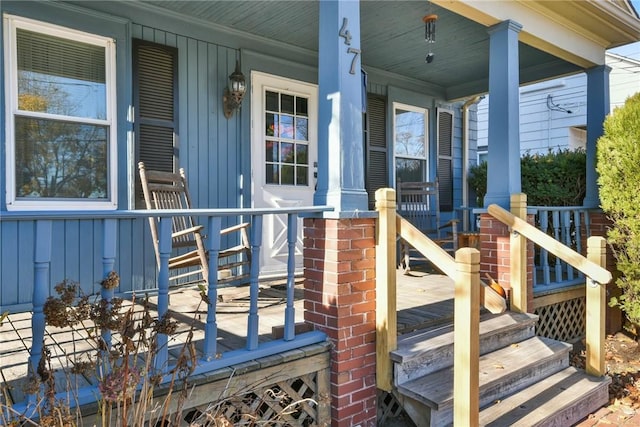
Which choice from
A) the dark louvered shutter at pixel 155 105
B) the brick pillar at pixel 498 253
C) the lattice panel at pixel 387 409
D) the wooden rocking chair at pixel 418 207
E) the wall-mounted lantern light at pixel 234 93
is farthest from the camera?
the wooden rocking chair at pixel 418 207

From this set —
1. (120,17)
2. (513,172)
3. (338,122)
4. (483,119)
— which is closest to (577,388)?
(513,172)

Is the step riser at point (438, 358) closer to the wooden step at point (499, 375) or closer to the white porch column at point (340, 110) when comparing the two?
the wooden step at point (499, 375)

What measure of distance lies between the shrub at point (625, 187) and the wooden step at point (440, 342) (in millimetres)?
1405

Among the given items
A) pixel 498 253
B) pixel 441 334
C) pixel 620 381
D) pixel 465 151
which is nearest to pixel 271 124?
pixel 498 253

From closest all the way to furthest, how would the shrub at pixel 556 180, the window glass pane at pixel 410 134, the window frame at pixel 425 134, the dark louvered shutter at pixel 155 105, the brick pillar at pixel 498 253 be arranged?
the brick pillar at pixel 498 253
the dark louvered shutter at pixel 155 105
the shrub at pixel 556 180
the window frame at pixel 425 134
the window glass pane at pixel 410 134

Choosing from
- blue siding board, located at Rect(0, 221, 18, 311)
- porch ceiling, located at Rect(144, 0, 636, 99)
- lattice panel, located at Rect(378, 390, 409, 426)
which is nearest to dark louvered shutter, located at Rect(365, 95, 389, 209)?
porch ceiling, located at Rect(144, 0, 636, 99)

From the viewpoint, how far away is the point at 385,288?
2412 millimetres

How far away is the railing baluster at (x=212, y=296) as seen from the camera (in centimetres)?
193

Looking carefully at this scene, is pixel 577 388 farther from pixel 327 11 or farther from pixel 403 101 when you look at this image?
pixel 403 101

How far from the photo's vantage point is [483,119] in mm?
10148

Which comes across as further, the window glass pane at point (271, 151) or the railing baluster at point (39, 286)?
the window glass pane at point (271, 151)

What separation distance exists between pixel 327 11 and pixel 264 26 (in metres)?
1.80

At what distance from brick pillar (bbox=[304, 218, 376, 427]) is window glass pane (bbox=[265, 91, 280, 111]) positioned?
7.52 ft

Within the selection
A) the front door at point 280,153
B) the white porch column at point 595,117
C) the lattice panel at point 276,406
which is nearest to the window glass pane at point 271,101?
the front door at point 280,153
